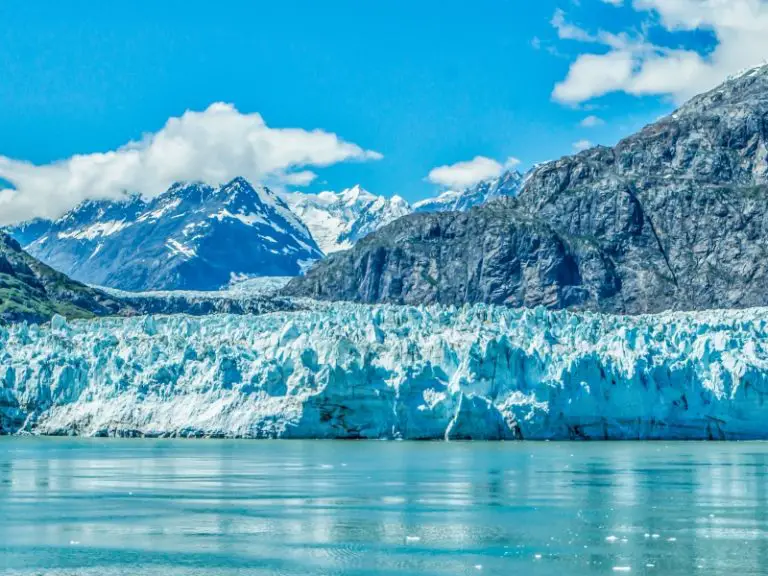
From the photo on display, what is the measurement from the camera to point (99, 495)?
4359 cm

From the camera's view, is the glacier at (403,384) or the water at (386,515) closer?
the water at (386,515)

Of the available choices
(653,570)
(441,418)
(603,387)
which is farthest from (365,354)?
(653,570)

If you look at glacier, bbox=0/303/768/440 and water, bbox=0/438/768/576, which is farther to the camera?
glacier, bbox=0/303/768/440

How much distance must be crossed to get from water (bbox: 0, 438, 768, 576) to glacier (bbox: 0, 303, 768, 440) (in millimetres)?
8437

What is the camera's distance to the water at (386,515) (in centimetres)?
2858

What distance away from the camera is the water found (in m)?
28.6

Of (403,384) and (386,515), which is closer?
(386,515)

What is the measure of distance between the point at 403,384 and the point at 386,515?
3401cm

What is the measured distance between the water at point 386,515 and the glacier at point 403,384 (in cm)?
844

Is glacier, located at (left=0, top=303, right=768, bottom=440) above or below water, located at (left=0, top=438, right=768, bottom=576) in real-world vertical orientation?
above

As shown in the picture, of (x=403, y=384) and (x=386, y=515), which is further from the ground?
(x=403, y=384)

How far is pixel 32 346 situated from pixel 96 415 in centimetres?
852

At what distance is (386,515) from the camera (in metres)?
37.4

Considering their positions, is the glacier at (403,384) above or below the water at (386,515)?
above
